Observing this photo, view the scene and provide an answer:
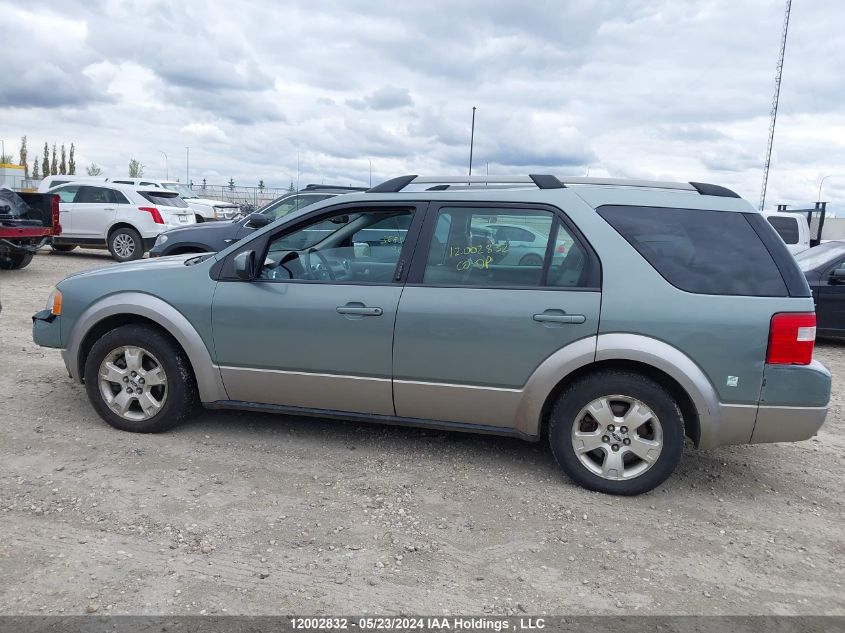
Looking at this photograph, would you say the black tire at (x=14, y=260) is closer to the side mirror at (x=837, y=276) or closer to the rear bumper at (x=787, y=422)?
the rear bumper at (x=787, y=422)

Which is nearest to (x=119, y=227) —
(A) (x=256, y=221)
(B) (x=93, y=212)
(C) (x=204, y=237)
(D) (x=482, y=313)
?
(B) (x=93, y=212)

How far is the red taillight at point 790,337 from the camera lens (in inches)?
135

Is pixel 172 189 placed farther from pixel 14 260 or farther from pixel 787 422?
pixel 787 422

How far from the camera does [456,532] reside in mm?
3328

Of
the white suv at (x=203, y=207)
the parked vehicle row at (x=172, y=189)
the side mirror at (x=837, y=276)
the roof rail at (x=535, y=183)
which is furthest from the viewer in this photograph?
the white suv at (x=203, y=207)

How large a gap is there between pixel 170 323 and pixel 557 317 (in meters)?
2.47

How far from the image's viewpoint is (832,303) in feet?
27.5

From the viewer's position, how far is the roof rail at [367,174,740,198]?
3.96 m

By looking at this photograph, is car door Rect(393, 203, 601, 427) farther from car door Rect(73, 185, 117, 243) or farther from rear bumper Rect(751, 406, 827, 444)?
car door Rect(73, 185, 117, 243)

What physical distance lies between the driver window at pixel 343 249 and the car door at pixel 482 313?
0.75 ft

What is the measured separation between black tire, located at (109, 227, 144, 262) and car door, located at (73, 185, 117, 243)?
29 cm

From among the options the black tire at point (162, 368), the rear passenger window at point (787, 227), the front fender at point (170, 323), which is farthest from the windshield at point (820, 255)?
the black tire at point (162, 368)

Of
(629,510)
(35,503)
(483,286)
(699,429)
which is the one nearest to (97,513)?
(35,503)

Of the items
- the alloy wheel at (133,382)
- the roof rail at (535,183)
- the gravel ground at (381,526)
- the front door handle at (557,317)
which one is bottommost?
the gravel ground at (381,526)
